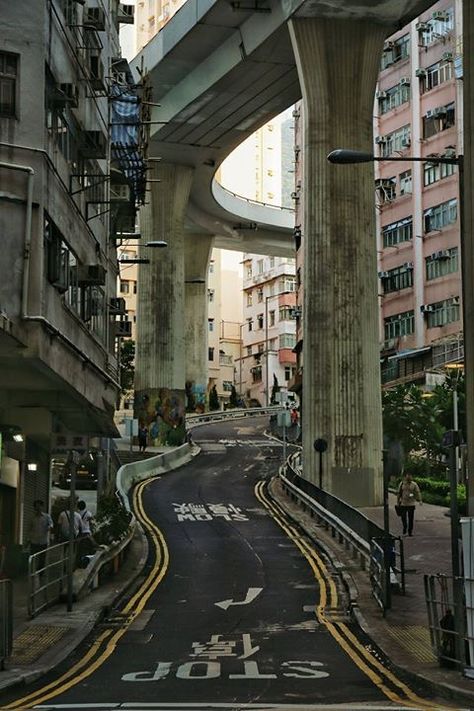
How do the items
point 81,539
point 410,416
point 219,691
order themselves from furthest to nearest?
1. point 410,416
2. point 81,539
3. point 219,691

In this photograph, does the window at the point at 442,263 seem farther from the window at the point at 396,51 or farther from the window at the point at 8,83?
the window at the point at 8,83

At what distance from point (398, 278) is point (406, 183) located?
5488 millimetres

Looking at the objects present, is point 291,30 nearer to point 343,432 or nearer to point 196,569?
point 343,432

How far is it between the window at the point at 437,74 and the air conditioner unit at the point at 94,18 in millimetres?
38331

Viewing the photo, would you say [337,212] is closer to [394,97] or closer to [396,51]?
[394,97]

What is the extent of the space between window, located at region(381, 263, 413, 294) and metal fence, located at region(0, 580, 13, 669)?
51.0m

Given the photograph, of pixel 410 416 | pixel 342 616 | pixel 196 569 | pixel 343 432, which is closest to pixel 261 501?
pixel 343 432

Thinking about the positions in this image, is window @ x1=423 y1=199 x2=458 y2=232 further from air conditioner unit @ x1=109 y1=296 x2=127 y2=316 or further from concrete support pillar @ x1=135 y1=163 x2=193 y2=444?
air conditioner unit @ x1=109 y1=296 x2=127 y2=316

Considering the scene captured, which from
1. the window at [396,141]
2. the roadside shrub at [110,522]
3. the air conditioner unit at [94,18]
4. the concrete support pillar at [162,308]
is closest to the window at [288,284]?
the window at [396,141]

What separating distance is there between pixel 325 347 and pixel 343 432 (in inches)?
130

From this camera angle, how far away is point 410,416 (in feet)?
155

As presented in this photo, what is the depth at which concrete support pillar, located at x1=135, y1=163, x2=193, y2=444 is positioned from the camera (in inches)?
2657

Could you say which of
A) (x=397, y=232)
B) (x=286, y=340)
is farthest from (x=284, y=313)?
(x=397, y=232)

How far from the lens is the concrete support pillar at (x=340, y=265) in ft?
139
